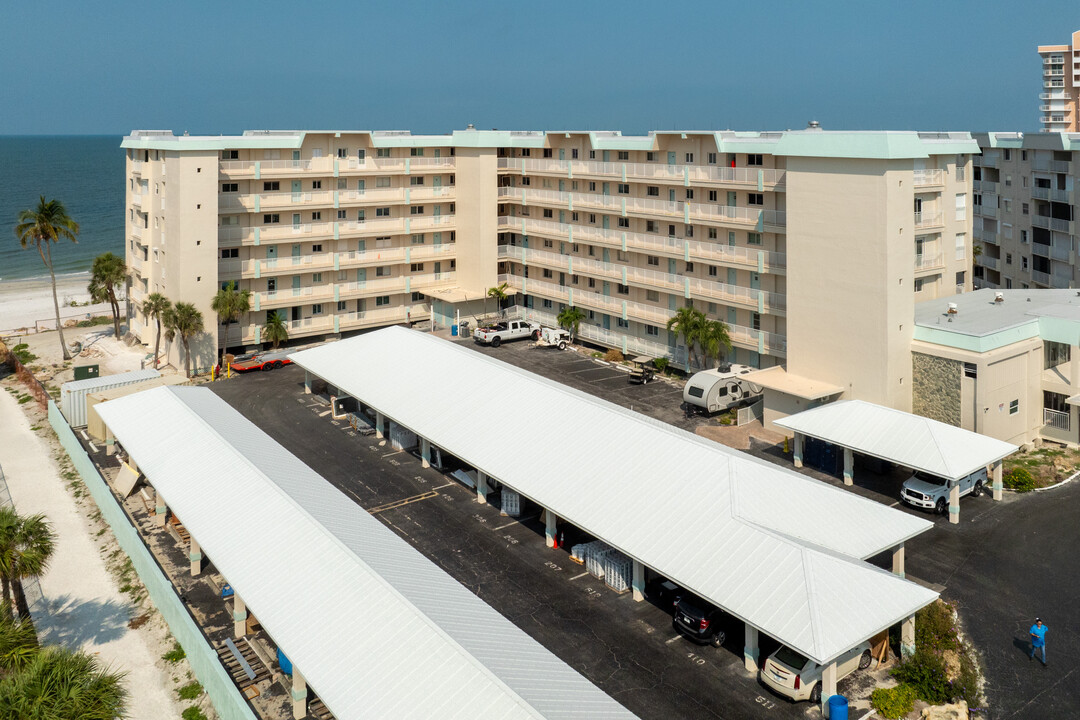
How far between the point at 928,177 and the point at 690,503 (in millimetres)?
27272

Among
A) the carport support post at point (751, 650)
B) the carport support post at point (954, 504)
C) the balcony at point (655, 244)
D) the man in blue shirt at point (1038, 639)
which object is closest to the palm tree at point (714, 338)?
the balcony at point (655, 244)

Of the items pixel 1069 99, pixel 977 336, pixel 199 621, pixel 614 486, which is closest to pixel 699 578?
pixel 614 486

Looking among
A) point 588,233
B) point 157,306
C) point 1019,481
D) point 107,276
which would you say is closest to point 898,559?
point 1019,481

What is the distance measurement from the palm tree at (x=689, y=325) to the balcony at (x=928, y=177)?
46.6ft

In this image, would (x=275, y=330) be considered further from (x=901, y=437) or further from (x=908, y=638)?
(x=908, y=638)

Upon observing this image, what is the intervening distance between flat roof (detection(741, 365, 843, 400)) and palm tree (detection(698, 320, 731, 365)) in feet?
14.6

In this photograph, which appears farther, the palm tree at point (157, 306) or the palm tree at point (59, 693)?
the palm tree at point (157, 306)

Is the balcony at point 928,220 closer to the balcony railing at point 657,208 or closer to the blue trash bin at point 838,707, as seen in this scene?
the balcony railing at point 657,208

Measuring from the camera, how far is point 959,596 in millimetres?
28906

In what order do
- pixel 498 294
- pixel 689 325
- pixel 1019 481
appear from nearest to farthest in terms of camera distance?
pixel 1019 481
pixel 689 325
pixel 498 294

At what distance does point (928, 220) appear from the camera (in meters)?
46.2

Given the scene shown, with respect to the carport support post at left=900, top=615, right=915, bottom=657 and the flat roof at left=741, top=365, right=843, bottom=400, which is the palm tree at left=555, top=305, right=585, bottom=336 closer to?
the flat roof at left=741, top=365, right=843, bottom=400

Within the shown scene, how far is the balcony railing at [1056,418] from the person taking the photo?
137 feet

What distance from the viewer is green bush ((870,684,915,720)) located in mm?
23000
